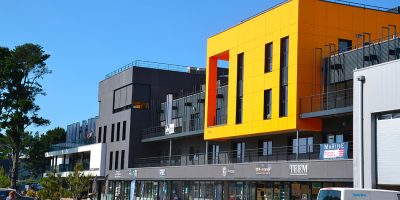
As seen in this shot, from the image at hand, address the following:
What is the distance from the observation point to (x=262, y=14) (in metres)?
A: 41.2

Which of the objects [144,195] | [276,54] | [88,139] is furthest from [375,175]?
[88,139]

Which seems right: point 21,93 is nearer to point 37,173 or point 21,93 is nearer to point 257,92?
point 257,92

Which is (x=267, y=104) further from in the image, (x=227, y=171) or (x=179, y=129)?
(x=179, y=129)

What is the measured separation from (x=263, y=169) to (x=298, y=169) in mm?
4037

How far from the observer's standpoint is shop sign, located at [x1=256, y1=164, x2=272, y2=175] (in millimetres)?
36606

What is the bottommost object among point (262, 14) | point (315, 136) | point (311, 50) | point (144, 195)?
point (144, 195)

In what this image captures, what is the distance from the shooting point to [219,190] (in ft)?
146

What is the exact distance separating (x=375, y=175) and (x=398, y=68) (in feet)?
16.3

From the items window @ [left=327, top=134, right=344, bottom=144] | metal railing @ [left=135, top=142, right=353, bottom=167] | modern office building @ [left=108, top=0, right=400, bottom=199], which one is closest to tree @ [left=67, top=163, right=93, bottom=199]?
modern office building @ [left=108, top=0, right=400, bottom=199]

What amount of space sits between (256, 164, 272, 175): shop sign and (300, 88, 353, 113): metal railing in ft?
12.7

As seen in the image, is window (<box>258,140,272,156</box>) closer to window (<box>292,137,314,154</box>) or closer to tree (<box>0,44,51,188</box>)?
window (<box>292,137,314,154</box>)

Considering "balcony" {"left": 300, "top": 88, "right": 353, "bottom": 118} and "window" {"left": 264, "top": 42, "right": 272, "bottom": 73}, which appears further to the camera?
"window" {"left": 264, "top": 42, "right": 272, "bottom": 73}

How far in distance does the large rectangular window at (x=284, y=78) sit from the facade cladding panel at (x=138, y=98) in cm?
Result: 2608

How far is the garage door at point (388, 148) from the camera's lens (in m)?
27.3
